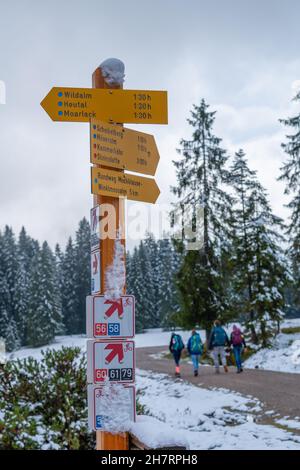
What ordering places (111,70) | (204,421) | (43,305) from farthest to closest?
(43,305) → (204,421) → (111,70)

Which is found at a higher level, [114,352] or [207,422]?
[114,352]

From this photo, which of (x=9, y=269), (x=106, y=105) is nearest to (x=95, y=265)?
(x=106, y=105)

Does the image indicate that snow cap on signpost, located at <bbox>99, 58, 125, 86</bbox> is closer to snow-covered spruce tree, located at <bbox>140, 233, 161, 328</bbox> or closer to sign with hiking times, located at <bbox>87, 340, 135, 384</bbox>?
sign with hiking times, located at <bbox>87, 340, 135, 384</bbox>

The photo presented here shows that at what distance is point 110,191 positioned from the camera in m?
4.44

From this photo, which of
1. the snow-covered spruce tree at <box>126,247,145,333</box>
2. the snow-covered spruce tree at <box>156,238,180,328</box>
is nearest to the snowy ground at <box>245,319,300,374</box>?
the snow-covered spruce tree at <box>126,247,145,333</box>

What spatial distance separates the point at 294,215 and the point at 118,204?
25.6 metres

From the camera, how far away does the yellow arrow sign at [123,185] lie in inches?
171

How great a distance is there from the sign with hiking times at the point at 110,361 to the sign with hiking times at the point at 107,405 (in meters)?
0.07

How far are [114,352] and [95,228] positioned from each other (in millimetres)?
1085

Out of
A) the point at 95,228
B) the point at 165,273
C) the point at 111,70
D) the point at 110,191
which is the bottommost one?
the point at 95,228

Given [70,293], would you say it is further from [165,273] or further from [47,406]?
[47,406]

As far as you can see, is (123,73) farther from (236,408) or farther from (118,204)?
(236,408)

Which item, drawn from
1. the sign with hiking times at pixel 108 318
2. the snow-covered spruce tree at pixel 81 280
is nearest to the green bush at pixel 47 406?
the sign with hiking times at pixel 108 318
